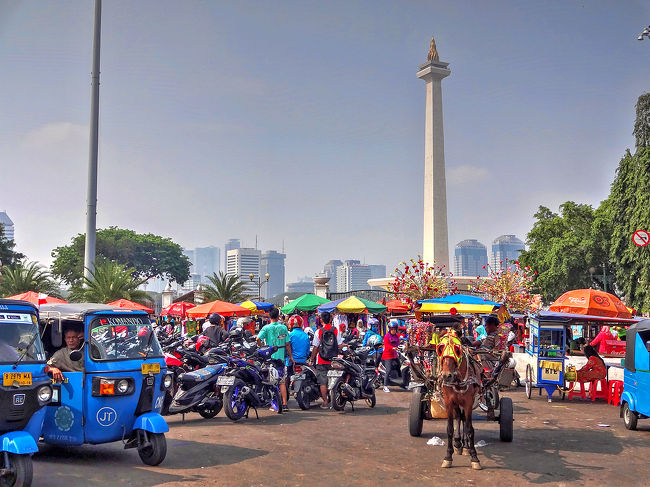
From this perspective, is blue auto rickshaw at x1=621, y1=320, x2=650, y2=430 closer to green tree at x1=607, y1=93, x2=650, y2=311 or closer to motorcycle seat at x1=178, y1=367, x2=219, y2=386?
motorcycle seat at x1=178, y1=367, x2=219, y2=386

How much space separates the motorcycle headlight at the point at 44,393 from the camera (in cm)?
713

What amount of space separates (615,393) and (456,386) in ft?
26.7

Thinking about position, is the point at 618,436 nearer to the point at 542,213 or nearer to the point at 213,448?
the point at 213,448

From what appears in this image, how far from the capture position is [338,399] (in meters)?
13.7

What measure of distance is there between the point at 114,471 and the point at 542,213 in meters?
A: 55.0

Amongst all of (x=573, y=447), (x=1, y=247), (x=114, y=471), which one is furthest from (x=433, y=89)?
(x=114, y=471)

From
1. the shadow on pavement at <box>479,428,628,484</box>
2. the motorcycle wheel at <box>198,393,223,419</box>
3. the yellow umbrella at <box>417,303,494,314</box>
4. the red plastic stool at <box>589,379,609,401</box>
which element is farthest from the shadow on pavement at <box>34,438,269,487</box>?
the red plastic stool at <box>589,379,609,401</box>

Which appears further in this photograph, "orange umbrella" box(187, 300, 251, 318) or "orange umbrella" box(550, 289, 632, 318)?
"orange umbrella" box(187, 300, 251, 318)

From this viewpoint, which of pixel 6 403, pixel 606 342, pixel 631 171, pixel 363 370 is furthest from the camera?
pixel 631 171

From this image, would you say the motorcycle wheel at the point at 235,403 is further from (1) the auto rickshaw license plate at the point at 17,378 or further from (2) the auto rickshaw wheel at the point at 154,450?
(1) the auto rickshaw license plate at the point at 17,378

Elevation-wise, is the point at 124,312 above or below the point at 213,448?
above

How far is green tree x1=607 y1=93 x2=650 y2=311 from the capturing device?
32.8 metres

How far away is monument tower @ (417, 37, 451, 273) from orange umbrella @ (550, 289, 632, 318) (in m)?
30.0

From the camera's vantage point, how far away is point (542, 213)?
5891 cm
